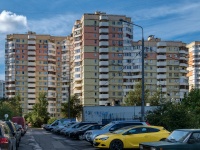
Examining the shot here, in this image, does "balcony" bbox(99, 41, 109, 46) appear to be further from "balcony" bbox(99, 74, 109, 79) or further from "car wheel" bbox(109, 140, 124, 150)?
"car wheel" bbox(109, 140, 124, 150)

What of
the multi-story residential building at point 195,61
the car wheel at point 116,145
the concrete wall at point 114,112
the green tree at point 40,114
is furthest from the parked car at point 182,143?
the multi-story residential building at point 195,61

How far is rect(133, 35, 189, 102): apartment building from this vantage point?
10206cm

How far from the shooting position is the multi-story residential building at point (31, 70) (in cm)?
12056

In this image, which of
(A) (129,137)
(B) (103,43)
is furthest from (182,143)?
(B) (103,43)

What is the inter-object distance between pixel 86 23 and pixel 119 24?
8.42 metres

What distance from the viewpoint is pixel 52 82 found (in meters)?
122

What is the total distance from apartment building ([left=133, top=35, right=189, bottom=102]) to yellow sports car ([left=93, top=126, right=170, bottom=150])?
81246 millimetres

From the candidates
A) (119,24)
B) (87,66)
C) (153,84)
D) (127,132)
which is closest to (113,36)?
(119,24)

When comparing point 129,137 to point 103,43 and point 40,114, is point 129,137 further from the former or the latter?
point 40,114

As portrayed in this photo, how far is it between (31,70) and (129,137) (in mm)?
103900

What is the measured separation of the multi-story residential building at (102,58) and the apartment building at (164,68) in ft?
14.5

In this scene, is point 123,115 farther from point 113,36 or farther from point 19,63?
point 19,63

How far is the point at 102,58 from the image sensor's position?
97.9 metres

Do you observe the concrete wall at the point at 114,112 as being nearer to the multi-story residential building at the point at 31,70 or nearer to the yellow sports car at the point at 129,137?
the yellow sports car at the point at 129,137
